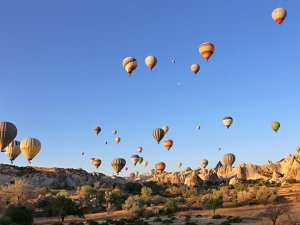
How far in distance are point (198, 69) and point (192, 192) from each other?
2607 cm

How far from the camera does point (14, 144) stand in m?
70.4

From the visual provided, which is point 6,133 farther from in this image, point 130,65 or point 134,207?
point 130,65

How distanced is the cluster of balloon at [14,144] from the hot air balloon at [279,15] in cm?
4172

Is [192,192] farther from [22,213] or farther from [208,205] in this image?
[22,213]

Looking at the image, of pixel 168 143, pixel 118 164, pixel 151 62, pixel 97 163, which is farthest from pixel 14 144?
pixel 97 163

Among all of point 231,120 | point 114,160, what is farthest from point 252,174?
point 114,160

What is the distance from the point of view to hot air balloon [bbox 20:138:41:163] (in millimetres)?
60125

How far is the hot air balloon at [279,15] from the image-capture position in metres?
58.0

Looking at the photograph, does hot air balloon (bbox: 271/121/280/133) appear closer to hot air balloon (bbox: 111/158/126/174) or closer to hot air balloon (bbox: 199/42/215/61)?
hot air balloon (bbox: 199/42/215/61)

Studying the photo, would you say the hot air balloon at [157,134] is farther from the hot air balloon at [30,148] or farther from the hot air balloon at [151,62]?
the hot air balloon at [30,148]

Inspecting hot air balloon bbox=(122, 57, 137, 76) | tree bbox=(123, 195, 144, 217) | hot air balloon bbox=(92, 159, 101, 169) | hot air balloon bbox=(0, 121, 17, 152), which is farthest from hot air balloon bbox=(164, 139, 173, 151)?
hot air balloon bbox=(0, 121, 17, 152)

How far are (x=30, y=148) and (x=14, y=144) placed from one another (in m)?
12.0

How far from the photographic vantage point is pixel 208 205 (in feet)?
177

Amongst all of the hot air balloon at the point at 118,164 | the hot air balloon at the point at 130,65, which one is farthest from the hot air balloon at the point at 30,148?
the hot air balloon at the point at 118,164
